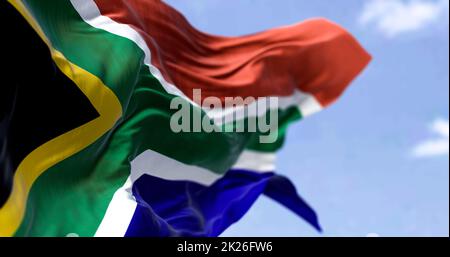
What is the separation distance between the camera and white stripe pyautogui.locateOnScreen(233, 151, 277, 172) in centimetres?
1127

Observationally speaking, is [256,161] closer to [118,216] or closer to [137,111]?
[137,111]

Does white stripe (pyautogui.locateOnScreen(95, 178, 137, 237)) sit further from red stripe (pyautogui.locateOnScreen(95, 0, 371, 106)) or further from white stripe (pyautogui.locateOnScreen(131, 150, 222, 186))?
red stripe (pyautogui.locateOnScreen(95, 0, 371, 106))

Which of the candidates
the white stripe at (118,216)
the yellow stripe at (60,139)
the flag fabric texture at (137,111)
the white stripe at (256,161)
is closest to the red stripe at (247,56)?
the flag fabric texture at (137,111)

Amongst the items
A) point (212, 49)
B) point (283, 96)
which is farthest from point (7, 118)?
point (283, 96)

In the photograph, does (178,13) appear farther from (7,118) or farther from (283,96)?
(7,118)

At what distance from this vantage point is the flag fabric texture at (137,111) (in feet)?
20.0

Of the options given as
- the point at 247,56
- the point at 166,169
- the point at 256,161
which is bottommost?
the point at 256,161

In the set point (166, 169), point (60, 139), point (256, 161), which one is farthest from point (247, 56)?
point (60, 139)

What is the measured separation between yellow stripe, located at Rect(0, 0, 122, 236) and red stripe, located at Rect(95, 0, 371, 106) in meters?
1.34

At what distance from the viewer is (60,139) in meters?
6.50

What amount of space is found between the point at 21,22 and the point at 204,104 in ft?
14.1

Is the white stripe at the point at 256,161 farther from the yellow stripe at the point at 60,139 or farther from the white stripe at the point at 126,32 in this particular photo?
the yellow stripe at the point at 60,139

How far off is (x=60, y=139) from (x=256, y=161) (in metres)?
5.43

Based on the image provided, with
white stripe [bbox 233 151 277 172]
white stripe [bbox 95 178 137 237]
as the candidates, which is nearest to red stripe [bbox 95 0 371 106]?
white stripe [bbox 233 151 277 172]
